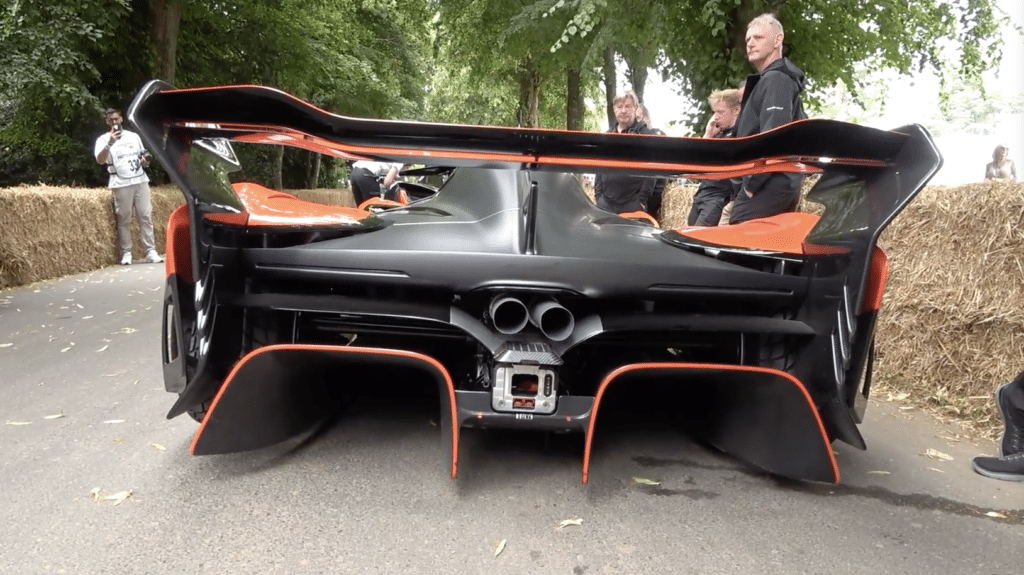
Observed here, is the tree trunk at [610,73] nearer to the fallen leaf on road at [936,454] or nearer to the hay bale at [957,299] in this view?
the hay bale at [957,299]

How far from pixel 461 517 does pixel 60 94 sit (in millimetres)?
12929

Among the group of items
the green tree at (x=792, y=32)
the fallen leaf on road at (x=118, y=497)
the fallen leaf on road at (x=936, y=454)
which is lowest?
the fallen leaf on road at (x=118, y=497)

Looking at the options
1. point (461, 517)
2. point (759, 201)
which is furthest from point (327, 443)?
point (759, 201)

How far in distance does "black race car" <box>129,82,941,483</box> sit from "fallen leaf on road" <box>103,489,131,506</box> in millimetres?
324

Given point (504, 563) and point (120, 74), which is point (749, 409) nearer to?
point (504, 563)

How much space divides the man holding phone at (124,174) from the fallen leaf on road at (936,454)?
33.1 feet

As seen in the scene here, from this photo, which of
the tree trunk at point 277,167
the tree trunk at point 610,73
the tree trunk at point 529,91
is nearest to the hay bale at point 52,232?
the tree trunk at point 610,73

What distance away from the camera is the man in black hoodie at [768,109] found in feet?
14.0

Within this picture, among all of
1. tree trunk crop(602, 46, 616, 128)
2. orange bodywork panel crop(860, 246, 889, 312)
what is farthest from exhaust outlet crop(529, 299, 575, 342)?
tree trunk crop(602, 46, 616, 128)

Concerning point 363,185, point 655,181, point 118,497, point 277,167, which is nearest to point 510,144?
point 118,497

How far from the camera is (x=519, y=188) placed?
295cm

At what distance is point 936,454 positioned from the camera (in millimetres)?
3254

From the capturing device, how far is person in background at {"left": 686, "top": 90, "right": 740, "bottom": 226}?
5.65m

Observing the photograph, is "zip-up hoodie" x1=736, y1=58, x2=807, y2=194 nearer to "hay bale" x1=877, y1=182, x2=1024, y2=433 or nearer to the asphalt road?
"hay bale" x1=877, y1=182, x2=1024, y2=433
